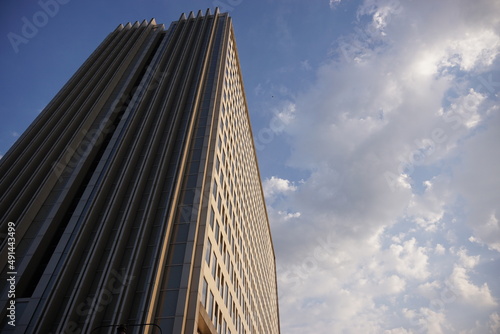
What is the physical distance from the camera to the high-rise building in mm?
25438

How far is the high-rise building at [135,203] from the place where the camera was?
83.5ft

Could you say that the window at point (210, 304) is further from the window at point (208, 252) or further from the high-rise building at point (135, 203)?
the window at point (208, 252)

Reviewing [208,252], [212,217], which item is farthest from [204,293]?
[212,217]

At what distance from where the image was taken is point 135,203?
3309 centimetres

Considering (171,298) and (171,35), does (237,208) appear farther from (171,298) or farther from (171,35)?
(171,35)

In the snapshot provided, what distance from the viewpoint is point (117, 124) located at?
45.9m

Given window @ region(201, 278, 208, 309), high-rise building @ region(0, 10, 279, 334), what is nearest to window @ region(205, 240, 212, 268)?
high-rise building @ region(0, 10, 279, 334)

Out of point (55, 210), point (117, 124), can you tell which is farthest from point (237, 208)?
point (55, 210)

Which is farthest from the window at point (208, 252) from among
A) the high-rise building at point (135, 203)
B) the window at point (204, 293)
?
the window at point (204, 293)

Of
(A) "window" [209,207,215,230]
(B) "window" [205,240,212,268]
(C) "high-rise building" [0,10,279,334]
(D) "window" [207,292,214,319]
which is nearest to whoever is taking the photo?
(C) "high-rise building" [0,10,279,334]

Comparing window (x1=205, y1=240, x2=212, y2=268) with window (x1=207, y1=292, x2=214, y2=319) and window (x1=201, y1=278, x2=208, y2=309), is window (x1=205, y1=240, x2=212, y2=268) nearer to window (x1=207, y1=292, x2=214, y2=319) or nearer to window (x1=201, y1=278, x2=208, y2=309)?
window (x1=201, y1=278, x2=208, y2=309)

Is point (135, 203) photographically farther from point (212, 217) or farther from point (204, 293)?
point (204, 293)

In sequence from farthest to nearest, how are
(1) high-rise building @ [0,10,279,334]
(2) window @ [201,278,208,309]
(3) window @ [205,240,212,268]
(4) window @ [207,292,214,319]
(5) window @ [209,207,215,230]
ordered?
(5) window @ [209,207,215,230] → (3) window @ [205,240,212,268] → (4) window @ [207,292,214,319] → (2) window @ [201,278,208,309] → (1) high-rise building @ [0,10,279,334]

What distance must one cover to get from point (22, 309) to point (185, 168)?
62.5ft
